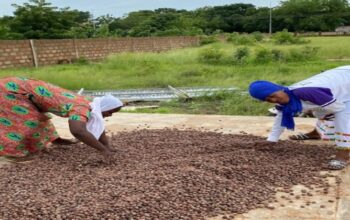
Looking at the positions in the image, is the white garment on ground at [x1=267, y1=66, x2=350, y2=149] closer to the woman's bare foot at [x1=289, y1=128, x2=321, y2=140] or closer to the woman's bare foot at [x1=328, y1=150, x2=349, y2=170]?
the woman's bare foot at [x1=328, y1=150, x2=349, y2=170]

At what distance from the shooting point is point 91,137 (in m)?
4.41

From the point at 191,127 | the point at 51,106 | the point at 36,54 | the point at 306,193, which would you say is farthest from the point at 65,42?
the point at 306,193

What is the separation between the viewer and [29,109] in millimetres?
4832

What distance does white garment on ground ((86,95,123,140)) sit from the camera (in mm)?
4562

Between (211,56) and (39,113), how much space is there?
14.3 m

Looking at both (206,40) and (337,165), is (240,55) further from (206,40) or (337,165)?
(206,40)

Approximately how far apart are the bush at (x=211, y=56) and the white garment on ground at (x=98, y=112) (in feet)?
45.9

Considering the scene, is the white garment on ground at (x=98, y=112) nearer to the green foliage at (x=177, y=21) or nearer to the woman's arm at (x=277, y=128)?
the woman's arm at (x=277, y=128)

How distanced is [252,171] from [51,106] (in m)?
2.06

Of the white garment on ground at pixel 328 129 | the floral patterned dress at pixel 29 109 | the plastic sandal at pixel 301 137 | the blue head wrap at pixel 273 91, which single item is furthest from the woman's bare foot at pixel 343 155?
the floral patterned dress at pixel 29 109

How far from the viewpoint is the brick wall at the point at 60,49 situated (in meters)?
17.7

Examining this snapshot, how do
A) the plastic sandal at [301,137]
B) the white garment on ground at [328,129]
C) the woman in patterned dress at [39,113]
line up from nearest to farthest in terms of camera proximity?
the woman in patterned dress at [39,113]
the white garment on ground at [328,129]
the plastic sandal at [301,137]

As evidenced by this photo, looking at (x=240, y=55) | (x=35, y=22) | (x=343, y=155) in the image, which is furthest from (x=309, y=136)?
(x=35, y=22)

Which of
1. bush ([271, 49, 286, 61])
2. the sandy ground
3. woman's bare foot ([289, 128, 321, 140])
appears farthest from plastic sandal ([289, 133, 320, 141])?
bush ([271, 49, 286, 61])
